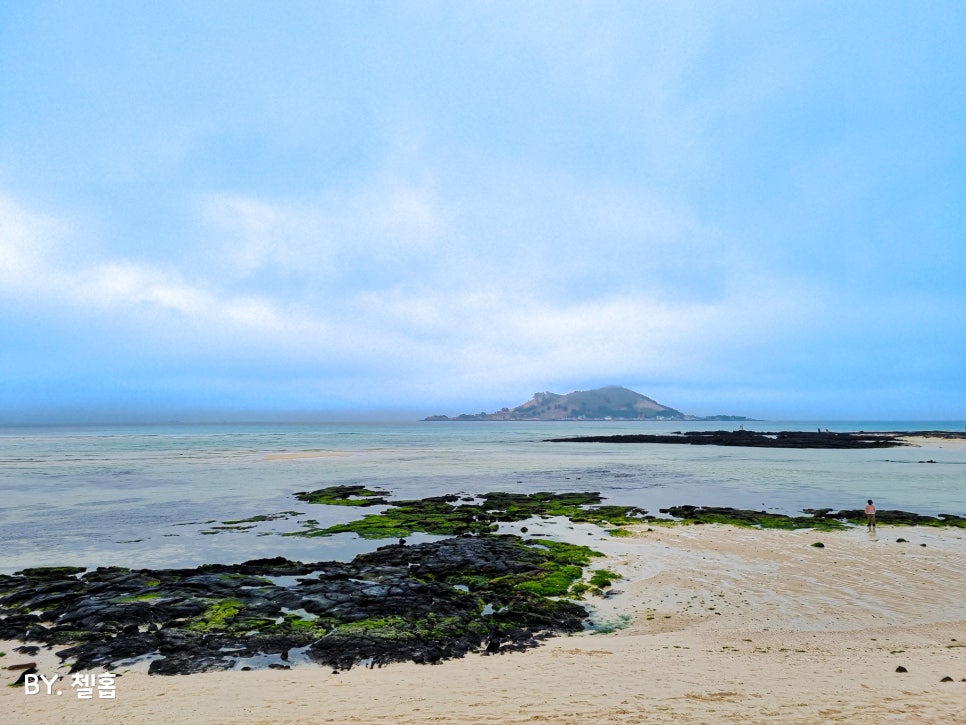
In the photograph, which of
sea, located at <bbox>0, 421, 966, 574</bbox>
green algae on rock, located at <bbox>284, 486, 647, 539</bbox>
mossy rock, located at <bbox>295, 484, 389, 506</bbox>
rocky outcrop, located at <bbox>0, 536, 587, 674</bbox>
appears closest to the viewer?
rocky outcrop, located at <bbox>0, 536, 587, 674</bbox>

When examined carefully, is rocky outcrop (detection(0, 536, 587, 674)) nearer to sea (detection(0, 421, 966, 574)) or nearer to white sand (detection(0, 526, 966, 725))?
white sand (detection(0, 526, 966, 725))

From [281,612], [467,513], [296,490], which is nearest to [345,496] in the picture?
[296,490]

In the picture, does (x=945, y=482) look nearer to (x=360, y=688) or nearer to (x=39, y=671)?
(x=360, y=688)

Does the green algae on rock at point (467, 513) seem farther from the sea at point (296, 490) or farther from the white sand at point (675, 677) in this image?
the white sand at point (675, 677)

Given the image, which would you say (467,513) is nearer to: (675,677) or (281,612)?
(281,612)

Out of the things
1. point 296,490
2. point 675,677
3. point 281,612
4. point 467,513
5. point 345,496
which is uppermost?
point 675,677

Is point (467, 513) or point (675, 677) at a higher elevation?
point (675, 677)

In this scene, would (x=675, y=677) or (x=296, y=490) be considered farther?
(x=296, y=490)

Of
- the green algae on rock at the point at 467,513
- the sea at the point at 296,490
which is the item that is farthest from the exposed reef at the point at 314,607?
the green algae on rock at the point at 467,513

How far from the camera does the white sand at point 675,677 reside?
810 cm

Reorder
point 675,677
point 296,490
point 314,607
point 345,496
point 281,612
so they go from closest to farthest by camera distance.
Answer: point 675,677, point 281,612, point 314,607, point 345,496, point 296,490

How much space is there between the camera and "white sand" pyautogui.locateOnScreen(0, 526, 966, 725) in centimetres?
810

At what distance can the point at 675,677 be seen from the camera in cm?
945

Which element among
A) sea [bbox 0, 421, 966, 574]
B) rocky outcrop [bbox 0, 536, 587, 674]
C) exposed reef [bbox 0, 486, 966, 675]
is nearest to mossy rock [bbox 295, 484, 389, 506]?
sea [bbox 0, 421, 966, 574]
